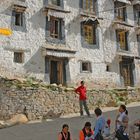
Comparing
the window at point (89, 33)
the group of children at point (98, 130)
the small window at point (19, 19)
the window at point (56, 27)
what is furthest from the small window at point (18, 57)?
the group of children at point (98, 130)

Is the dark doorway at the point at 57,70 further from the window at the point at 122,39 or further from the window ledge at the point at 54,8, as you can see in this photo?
the window at the point at 122,39

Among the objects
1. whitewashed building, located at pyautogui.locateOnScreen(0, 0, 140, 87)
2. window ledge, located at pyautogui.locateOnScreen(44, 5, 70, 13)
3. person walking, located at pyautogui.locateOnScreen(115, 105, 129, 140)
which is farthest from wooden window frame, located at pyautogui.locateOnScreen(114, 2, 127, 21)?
person walking, located at pyautogui.locateOnScreen(115, 105, 129, 140)

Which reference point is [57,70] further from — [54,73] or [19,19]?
[19,19]

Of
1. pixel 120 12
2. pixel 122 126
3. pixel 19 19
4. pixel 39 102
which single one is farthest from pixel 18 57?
pixel 122 126

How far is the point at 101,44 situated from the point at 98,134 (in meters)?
16.0

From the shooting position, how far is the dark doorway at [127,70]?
2448 cm

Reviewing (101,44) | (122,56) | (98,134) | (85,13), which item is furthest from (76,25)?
(98,134)

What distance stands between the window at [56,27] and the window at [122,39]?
5677 millimetres

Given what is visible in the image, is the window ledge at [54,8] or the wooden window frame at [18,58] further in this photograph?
the window ledge at [54,8]

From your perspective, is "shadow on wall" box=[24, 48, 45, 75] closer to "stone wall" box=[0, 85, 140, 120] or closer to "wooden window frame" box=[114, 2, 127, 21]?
"stone wall" box=[0, 85, 140, 120]

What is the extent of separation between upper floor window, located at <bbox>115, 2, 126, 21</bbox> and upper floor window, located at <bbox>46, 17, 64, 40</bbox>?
19.4 ft

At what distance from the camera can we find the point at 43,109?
52.3 feet

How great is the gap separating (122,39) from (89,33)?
3.67 m

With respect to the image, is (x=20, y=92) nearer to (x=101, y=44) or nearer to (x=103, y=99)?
(x=103, y=99)
